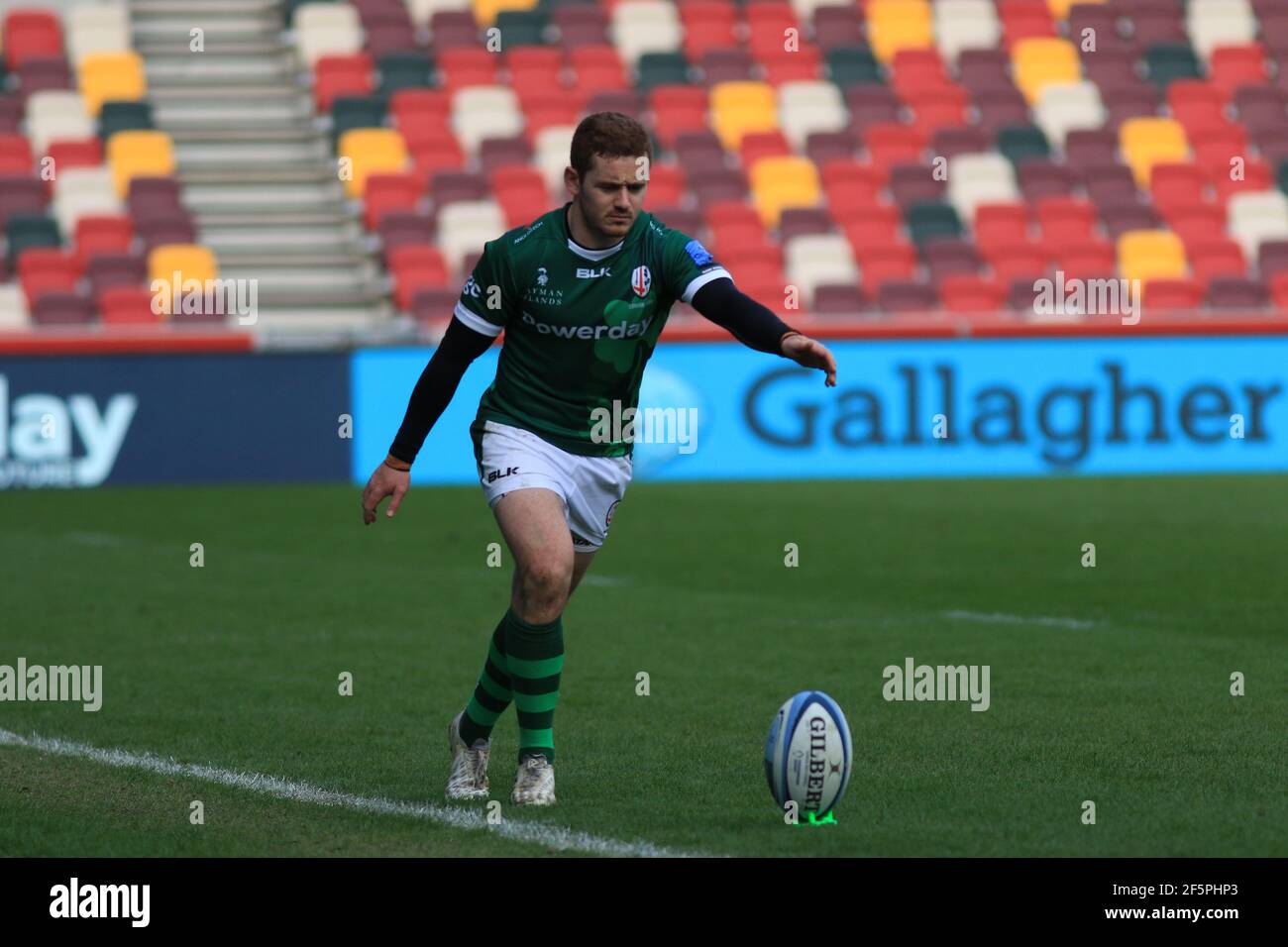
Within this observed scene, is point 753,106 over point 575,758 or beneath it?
over

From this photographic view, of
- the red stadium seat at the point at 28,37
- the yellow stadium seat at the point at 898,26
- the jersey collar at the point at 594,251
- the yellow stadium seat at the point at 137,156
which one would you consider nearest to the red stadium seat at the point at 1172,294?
the yellow stadium seat at the point at 898,26

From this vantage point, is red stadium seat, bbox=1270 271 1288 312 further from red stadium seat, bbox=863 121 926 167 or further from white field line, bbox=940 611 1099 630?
white field line, bbox=940 611 1099 630

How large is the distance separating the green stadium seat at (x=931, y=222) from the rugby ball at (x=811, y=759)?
63.0 ft

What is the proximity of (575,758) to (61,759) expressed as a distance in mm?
1799

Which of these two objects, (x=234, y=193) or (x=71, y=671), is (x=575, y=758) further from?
(x=234, y=193)

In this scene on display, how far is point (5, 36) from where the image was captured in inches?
1000

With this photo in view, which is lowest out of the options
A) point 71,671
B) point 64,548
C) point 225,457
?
point 71,671

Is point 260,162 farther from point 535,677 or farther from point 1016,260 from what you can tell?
point 535,677

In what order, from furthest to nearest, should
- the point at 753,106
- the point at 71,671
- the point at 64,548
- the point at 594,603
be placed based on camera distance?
the point at 753,106
the point at 64,548
the point at 594,603
the point at 71,671

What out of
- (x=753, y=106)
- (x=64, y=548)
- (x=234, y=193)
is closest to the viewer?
(x=64, y=548)

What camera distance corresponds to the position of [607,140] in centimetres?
625
